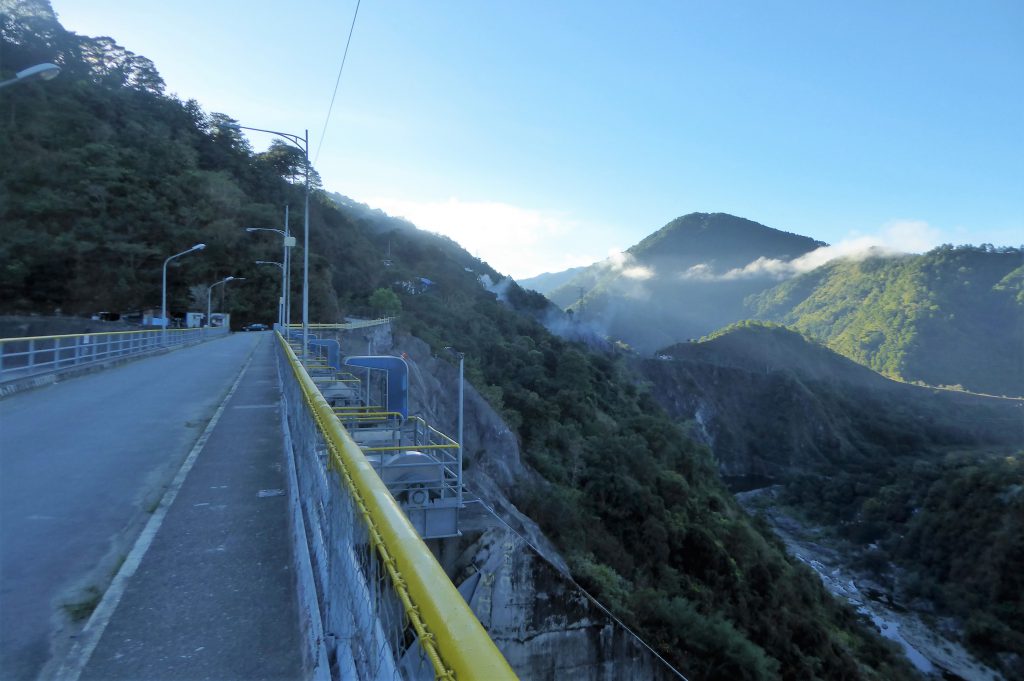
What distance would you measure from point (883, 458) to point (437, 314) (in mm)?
99460

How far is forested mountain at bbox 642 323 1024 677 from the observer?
58.7 metres

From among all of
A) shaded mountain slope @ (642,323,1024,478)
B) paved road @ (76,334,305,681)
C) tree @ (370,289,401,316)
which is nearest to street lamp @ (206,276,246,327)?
tree @ (370,289,401,316)

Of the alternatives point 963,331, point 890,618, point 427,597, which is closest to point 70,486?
point 427,597

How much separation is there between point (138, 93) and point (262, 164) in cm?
1915

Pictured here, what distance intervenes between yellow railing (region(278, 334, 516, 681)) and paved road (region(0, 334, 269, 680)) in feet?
8.53

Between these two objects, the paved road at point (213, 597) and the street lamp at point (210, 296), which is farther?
the street lamp at point (210, 296)

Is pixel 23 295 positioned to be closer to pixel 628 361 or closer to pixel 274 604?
pixel 274 604

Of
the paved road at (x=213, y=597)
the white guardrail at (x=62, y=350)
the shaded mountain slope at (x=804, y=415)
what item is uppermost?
the white guardrail at (x=62, y=350)

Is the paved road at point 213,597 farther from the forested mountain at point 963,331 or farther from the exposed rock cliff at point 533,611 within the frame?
the forested mountain at point 963,331

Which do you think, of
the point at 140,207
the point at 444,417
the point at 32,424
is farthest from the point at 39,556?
the point at 140,207

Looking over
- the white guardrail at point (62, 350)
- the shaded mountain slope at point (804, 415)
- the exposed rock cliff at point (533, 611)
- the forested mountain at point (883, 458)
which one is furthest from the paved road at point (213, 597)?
the shaded mountain slope at point (804, 415)

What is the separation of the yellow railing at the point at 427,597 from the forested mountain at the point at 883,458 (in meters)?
64.1

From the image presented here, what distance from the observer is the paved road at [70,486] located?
3.80m

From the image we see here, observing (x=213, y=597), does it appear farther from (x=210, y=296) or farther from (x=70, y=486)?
(x=210, y=296)
